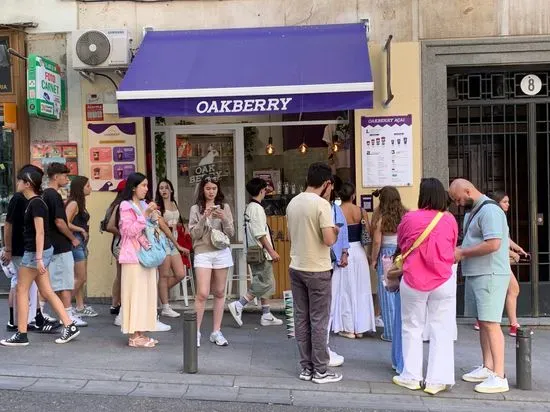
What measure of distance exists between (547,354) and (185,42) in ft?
18.2

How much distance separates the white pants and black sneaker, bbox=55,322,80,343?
136 inches

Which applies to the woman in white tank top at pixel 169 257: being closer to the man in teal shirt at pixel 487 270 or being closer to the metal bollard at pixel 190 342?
the metal bollard at pixel 190 342

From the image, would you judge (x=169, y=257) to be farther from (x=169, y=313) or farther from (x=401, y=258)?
(x=401, y=258)

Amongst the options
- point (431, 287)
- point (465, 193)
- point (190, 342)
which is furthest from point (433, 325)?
point (190, 342)

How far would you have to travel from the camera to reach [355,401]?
4879 millimetres

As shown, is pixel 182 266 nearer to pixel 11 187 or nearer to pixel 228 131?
pixel 228 131

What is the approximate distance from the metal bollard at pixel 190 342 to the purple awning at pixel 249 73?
8.04ft

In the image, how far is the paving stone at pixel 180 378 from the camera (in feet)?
17.0

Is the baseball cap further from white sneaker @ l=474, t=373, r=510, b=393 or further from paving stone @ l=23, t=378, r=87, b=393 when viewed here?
white sneaker @ l=474, t=373, r=510, b=393

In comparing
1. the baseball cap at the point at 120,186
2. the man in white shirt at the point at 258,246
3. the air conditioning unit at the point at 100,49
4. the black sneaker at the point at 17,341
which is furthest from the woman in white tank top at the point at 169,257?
the black sneaker at the point at 17,341

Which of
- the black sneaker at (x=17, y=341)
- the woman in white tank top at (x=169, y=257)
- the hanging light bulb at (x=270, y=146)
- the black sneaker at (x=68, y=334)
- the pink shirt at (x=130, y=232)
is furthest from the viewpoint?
the hanging light bulb at (x=270, y=146)

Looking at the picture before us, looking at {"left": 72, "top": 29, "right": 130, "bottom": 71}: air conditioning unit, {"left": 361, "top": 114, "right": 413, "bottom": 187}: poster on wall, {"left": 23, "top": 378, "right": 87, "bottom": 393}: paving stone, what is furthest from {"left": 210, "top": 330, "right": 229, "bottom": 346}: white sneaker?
{"left": 72, "top": 29, "right": 130, "bottom": 71}: air conditioning unit

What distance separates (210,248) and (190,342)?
1.16 m

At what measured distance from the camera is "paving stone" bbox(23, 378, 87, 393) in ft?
16.5
